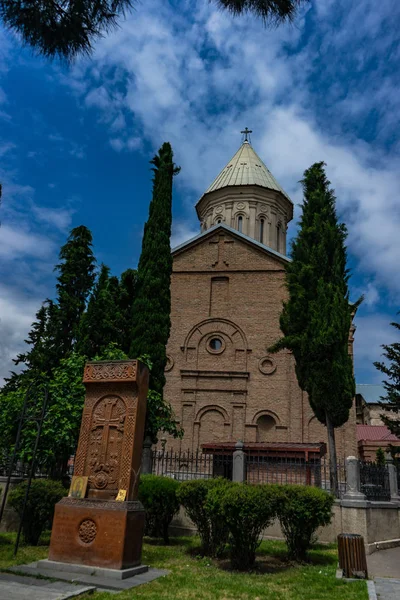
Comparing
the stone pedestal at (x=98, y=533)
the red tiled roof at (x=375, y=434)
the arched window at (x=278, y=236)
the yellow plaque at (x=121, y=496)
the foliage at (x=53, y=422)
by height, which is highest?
the arched window at (x=278, y=236)

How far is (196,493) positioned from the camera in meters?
9.16

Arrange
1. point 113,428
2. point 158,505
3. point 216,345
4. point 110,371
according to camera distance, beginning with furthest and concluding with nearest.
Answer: point 216,345 < point 158,505 < point 110,371 < point 113,428

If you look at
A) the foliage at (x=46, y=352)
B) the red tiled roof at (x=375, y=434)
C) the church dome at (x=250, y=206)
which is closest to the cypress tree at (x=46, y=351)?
the foliage at (x=46, y=352)

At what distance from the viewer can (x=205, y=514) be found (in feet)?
29.7

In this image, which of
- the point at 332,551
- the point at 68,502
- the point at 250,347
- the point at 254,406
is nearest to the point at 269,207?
the point at 250,347

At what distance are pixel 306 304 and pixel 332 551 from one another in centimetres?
772

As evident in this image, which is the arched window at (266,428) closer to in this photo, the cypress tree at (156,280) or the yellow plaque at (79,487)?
the cypress tree at (156,280)

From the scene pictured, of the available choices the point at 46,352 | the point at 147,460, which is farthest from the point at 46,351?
the point at 147,460

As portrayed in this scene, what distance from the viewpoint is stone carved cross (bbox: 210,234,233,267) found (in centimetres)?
2456

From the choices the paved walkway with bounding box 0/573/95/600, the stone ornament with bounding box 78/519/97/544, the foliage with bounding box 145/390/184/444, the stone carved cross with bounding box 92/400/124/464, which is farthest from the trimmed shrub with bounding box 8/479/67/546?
the foliage with bounding box 145/390/184/444

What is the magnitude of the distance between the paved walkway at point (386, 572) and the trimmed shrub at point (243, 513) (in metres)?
1.89

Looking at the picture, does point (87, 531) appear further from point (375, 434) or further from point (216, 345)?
point (375, 434)

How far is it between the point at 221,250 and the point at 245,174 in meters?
9.11

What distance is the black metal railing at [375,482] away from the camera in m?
12.7
